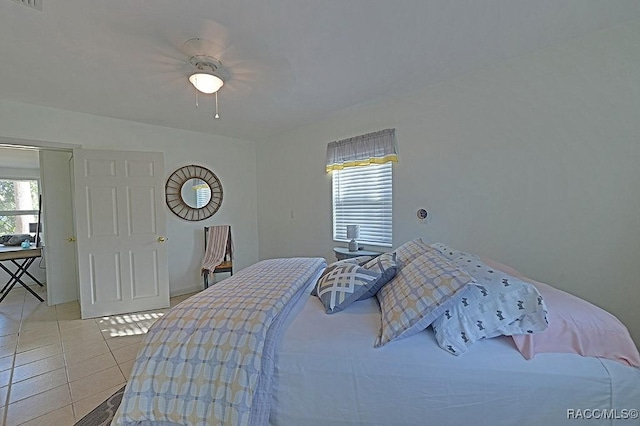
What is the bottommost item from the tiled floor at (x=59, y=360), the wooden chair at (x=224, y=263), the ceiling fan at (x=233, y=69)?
the tiled floor at (x=59, y=360)

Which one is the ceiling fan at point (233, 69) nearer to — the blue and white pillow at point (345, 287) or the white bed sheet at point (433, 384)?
the blue and white pillow at point (345, 287)

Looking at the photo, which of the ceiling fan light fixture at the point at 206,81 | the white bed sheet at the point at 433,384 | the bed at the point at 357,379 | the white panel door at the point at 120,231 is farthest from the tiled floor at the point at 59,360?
the ceiling fan light fixture at the point at 206,81

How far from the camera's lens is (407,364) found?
3.77 feet

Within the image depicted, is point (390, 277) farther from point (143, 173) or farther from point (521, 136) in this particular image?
point (143, 173)

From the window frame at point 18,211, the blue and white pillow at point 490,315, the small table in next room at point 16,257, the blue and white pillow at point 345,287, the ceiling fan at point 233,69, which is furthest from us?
the window frame at point 18,211

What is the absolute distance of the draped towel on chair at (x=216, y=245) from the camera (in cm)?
421

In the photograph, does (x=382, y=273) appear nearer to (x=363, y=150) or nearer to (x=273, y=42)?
(x=273, y=42)

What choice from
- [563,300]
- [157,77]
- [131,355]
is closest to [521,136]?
[563,300]

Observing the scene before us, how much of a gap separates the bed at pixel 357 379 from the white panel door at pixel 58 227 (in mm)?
3619

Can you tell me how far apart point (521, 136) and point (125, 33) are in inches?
116

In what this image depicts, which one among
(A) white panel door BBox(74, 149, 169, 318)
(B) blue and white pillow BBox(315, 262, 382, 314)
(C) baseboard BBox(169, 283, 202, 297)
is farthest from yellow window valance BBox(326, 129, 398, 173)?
(C) baseboard BBox(169, 283, 202, 297)

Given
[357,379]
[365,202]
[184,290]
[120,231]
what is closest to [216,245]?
[184,290]

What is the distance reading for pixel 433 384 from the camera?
1.11 meters

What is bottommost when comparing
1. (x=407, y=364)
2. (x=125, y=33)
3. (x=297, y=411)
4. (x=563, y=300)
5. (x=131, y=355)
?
(x=131, y=355)
